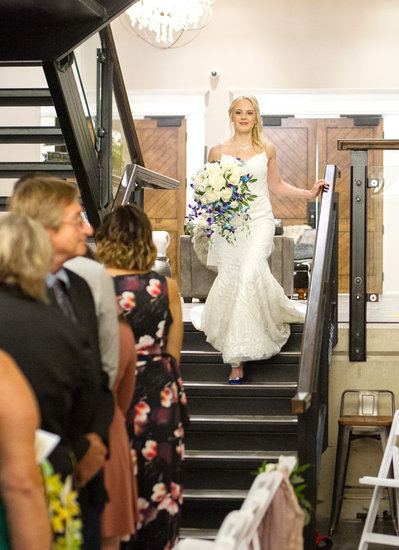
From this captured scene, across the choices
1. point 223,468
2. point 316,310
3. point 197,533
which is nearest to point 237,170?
point 316,310

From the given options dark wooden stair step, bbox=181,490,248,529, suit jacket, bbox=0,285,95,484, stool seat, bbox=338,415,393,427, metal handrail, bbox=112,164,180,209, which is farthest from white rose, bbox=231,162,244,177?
suit jacket, bbox=0,285,95,484

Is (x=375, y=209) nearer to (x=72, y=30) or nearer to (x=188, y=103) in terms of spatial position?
(x=72, y=30)

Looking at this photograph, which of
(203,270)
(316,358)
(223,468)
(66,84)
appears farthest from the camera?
(203,270)

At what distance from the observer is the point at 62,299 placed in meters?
2.42

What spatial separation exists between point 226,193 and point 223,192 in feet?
0.07

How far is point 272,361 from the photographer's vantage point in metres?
5.52

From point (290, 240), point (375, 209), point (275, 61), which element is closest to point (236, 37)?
point (275, 61)

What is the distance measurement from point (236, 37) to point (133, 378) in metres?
10.8

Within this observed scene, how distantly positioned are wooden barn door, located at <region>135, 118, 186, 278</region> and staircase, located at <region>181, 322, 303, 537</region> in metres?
7.38

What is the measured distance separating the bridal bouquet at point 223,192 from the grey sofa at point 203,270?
83.7 inches

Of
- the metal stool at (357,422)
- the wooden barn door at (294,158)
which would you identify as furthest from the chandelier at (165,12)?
the metal stool at (357,422)

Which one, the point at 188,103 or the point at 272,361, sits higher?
the point at 188,103

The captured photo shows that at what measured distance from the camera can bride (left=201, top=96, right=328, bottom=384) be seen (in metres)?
5.27

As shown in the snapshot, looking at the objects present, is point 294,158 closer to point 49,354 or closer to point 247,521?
point 247,521
